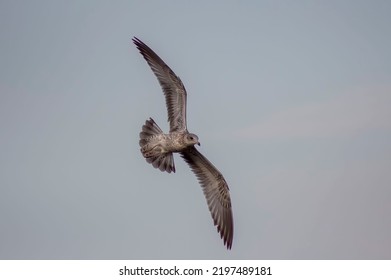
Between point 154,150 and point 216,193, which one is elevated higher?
point 154,150

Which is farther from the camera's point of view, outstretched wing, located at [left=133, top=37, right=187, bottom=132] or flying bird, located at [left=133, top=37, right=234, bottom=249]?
outstretched wing, located at [left=133, top=37, right=187, bottom=132]

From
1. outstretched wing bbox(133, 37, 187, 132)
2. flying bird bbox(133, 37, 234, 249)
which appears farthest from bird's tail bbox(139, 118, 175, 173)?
outstretched wing bbox(133, 37, 187, 132)

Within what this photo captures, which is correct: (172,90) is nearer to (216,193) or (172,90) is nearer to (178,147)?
(178,147)

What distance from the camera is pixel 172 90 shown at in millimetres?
14102

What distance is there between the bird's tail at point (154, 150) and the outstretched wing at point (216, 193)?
49cm

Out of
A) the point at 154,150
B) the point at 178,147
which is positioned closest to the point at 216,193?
the point at 178,147

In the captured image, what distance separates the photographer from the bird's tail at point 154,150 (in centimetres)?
1355

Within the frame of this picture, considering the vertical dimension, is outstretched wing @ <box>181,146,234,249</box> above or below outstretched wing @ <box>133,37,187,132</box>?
below

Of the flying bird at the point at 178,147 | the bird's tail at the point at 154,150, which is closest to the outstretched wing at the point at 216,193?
the flying bird at the point at 178,147

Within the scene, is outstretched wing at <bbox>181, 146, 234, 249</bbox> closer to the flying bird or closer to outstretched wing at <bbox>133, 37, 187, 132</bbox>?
the flying bird

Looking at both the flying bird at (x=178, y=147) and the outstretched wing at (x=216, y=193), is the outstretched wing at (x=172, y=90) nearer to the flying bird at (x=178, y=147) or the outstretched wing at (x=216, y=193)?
the flying bird at (x=178, y=147)

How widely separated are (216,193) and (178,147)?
1682 millimetres

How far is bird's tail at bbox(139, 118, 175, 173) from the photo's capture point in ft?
44.5
